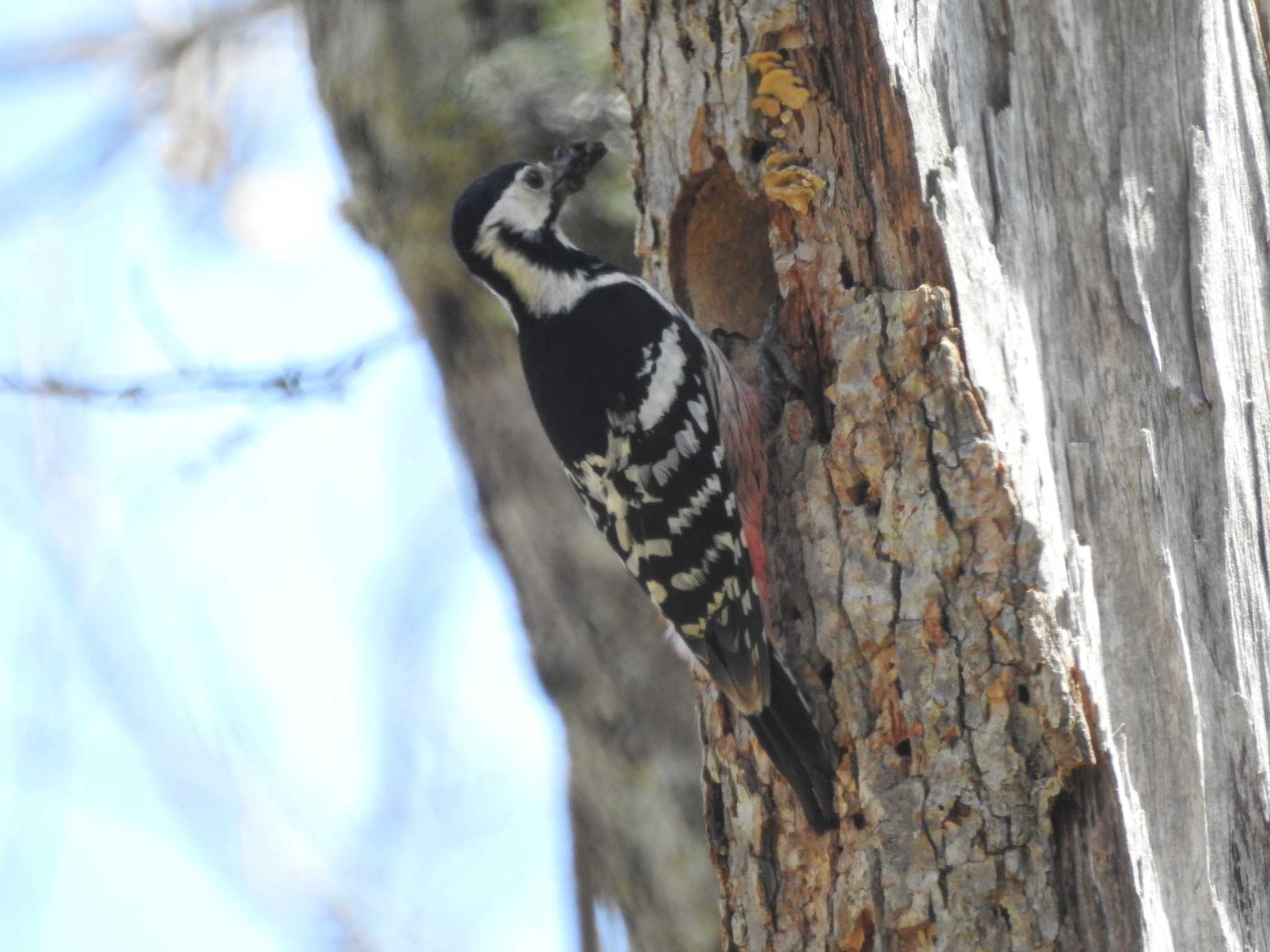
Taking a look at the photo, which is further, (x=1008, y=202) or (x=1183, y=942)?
(x=1008, y=202)

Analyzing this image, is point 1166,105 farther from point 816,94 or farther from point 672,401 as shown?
point 672,401

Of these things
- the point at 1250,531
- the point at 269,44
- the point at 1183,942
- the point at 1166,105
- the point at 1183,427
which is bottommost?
the point at 1183,942

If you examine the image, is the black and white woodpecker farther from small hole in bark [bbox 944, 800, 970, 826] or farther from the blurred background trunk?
small hole in bark [bbox 944, 800, 970, 826]

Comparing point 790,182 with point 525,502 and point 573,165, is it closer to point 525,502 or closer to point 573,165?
point 573,165

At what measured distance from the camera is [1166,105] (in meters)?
3.10

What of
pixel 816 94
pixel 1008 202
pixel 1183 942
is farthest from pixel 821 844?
pixel 816 94

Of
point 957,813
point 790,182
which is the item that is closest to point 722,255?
point 790,182

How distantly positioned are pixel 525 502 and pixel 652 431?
3.23 ft

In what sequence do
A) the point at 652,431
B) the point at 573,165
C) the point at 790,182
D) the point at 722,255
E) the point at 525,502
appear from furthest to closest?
the point at 525,502 → the point at 573,165 → the point at 722,255 → the point at 652,431 → the point at 790,182

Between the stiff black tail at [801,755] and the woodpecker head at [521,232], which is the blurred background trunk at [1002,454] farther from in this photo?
the woodpecker head at [521,232]

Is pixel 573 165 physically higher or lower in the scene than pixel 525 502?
higher

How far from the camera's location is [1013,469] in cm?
271

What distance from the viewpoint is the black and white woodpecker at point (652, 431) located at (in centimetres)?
296

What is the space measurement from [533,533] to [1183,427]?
2067 mm
